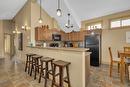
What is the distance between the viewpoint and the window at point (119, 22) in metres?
5.79

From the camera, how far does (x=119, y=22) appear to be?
6105 millimetres

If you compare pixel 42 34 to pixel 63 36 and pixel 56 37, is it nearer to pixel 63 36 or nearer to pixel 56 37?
pixel 56 37

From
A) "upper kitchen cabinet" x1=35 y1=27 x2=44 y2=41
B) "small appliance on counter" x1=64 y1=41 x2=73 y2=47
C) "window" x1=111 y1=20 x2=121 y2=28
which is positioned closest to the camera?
"window" x1=111 y1=20 x2=121 y2=28

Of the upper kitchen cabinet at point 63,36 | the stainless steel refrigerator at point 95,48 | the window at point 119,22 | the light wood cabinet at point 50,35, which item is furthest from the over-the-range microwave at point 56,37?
the window at point 119,22

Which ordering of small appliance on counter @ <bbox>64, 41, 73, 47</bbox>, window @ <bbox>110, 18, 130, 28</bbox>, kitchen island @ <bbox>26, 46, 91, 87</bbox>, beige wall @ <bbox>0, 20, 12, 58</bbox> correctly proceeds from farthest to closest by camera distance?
beige wall @ <bbox>0, 20, 12, 58</bbox>, small appliance on counter @ <bbox>64, 41, 73, 47</bbox>, window @ <bbox>110, 18, 130, 28</bbox>, kitchen island @ <bbox>26, 46, 91, 87</bbox>

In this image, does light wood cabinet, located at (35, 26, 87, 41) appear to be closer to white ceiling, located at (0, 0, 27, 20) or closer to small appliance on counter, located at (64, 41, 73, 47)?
small appliance on counter, located at (64, 41, 73, 47)

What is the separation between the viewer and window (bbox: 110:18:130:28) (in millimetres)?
5789

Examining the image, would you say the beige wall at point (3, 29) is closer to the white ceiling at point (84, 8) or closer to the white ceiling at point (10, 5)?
the white ceiling at point (10, 5)

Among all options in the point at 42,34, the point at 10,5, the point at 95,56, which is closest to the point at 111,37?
the point at 95,56

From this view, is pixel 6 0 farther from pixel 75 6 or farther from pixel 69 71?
pixel 69 71

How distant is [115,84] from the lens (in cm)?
363

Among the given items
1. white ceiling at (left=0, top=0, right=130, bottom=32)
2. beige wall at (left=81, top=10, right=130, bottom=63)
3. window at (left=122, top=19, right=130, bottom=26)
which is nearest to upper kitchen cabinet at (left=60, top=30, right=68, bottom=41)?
white ceiling at (left=0, top=0, right=130, bottom=32)

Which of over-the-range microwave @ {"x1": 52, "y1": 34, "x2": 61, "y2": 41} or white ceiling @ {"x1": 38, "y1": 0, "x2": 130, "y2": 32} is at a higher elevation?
white ceiling @ {"x1": 38, "y1": 0, "x2": 130, "y2": 32}

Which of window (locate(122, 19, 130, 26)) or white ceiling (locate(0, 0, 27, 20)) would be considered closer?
window (locate(122, 19, 130, 26))
